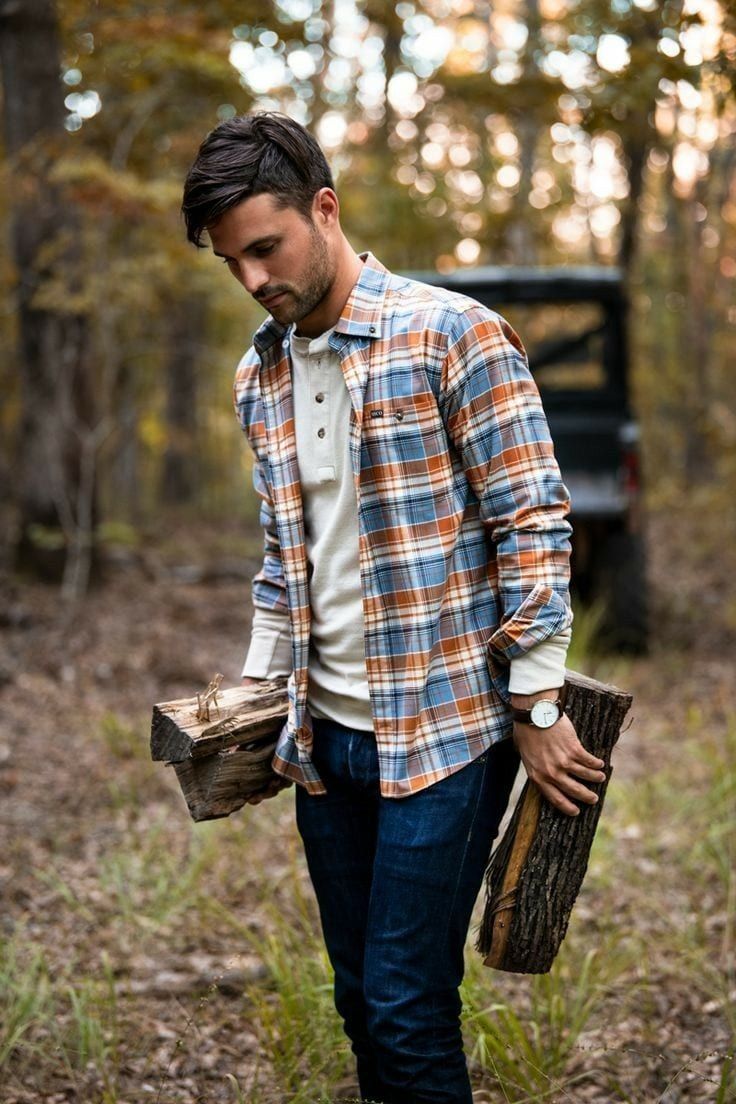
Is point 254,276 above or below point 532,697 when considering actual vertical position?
above

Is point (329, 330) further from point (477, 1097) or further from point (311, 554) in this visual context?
point (477, 1097)

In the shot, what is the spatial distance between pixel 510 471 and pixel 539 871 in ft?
2.44

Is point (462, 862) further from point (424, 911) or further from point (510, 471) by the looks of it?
point (510, 471)

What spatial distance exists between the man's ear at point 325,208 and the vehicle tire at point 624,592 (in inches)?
209

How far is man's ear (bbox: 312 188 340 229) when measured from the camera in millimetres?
1985

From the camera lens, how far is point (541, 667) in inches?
73.8

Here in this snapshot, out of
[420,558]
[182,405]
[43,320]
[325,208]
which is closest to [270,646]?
[420,558]

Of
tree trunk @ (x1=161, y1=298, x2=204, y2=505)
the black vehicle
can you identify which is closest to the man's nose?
the black vehicle

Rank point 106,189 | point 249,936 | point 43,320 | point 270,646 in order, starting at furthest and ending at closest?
1. point 43,320
2. point 106,189
3. point 249,936
4. point 270,646

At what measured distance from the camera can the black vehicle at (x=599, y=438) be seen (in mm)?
6926

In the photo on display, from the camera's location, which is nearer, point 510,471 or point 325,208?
point 510,471

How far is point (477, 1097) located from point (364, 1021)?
1.87 feet

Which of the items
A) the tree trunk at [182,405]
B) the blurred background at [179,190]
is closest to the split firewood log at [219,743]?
the blurred background at [179,190]

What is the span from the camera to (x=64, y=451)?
8.41 m
